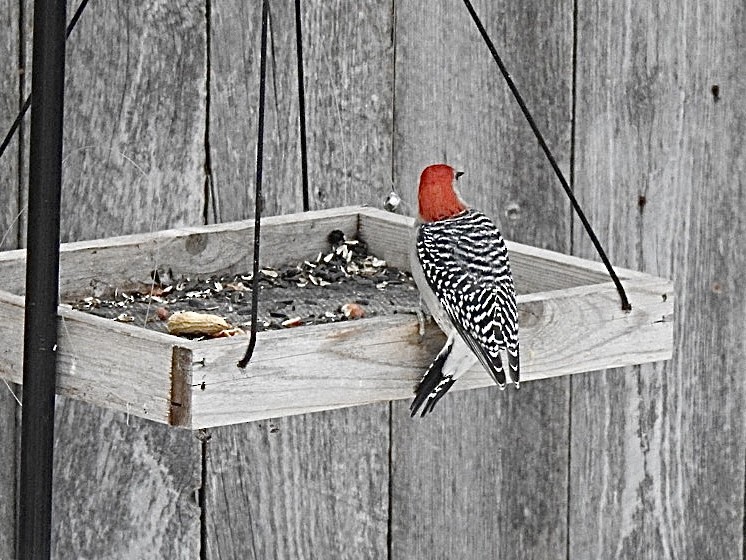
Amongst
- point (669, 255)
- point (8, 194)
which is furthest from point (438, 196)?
point (669, 255)

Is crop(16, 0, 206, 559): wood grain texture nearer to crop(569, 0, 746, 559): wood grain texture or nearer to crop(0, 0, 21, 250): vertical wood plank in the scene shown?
crop(0, 0, 21, 250): vertical wood plank

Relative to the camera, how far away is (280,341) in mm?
1352

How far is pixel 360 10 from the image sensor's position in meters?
2.03

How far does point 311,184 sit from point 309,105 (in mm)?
106

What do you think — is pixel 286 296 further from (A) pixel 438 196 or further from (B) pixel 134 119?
(B) pixel 134 119

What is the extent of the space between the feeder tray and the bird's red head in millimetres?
143

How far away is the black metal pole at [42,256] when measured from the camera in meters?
1.37

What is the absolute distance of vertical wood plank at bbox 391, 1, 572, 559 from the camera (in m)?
2.08

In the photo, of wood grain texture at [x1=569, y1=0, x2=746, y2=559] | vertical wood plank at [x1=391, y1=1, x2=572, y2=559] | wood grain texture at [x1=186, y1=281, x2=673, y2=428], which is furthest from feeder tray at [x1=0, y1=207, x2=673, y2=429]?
wood grain texture at [x1=569, y1=0, x2=746, y2=559]

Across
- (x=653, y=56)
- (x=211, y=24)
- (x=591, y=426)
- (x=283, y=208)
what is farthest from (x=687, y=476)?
(x=211, y=24)

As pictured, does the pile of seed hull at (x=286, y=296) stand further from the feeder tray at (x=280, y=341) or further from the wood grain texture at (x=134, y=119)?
the wood grain texture at (x=134, y=119)

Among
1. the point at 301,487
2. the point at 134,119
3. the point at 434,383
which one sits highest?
the point at 134,119

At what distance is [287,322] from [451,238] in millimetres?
196

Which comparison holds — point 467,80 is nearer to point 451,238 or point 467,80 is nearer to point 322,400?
point 451,238
